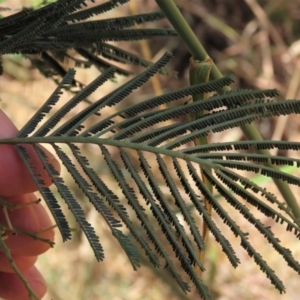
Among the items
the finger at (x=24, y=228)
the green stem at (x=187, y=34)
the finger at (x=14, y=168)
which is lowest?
the finger at (x=24, y=228)

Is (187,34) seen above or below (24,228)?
above

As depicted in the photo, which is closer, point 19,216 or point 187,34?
point 187,34

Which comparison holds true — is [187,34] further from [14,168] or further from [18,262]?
[18,262]

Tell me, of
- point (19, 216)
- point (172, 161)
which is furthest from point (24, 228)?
point (172, 161)

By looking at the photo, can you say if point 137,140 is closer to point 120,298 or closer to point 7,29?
point 7,29

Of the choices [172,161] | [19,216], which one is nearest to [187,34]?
[172,161]

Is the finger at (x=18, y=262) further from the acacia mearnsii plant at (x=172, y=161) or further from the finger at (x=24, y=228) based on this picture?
the acacia mearnsii plant at (x=172, y=161)

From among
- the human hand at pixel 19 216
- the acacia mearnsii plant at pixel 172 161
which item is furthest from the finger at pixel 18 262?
the acacia mearnsii plant at pixel 172 161
